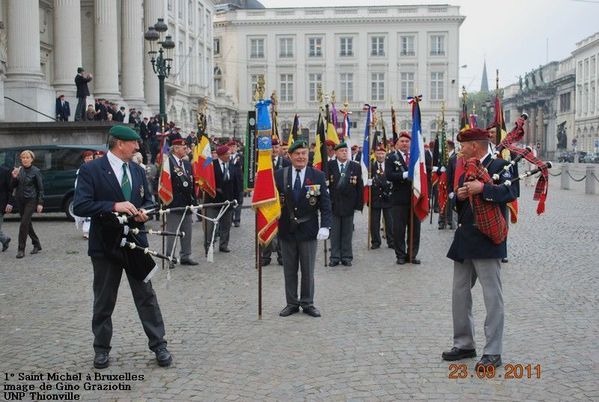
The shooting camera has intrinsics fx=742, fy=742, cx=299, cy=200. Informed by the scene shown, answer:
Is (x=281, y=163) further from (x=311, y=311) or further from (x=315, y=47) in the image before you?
(x=315, y=47)

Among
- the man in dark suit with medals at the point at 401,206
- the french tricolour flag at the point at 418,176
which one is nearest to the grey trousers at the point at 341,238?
the man in dark suit with medals at the point at 401,206

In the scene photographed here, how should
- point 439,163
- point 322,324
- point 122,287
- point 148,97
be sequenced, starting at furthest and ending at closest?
point 148,97, point 439,163, point 122,287, point 322,324

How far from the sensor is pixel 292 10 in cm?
8844

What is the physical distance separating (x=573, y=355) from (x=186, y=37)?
5847 cm

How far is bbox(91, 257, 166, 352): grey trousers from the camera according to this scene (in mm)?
6445

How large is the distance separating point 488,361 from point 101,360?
10.8 ft

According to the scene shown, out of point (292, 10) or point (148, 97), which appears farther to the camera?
point (292, 10)

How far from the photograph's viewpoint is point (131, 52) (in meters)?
41.4

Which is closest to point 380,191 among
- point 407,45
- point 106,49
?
point 106,49

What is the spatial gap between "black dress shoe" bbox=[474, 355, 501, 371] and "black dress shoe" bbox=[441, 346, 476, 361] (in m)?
0.25

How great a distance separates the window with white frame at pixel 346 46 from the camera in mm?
88744

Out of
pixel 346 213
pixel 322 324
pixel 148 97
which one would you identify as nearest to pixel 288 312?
pixel 322 324

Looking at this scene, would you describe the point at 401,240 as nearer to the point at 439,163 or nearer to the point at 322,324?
the point at 322,324

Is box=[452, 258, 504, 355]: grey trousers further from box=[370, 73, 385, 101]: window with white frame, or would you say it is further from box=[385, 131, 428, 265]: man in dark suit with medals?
box=[370, 73, 385, 101]: window with white frame
